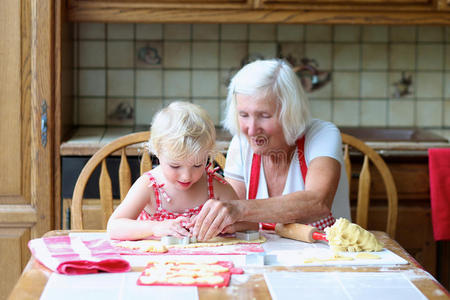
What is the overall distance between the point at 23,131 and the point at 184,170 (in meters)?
1.25

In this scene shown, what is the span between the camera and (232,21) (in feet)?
8.10

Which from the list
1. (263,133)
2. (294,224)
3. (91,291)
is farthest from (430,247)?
(91,291)

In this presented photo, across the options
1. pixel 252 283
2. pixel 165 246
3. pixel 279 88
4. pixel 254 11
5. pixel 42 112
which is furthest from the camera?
pixel 254 11

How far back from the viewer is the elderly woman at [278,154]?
1.42 meters

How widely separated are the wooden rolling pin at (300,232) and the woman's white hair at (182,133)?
9.2 inches

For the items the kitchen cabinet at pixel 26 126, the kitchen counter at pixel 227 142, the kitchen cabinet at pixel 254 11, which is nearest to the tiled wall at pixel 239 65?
the kitchen counter at pixel 227 142

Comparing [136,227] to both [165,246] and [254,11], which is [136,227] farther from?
[254,11]

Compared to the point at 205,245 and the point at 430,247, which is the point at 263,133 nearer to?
the point at 205,245

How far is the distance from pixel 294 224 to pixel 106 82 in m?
1.75

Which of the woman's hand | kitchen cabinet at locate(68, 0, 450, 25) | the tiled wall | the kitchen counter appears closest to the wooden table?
the woman's hand

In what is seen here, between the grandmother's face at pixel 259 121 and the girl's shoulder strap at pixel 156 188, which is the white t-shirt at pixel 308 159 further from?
the girl's shoulder strap at pixel 156 188

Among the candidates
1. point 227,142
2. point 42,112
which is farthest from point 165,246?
point 42,112

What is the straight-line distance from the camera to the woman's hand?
127 cm

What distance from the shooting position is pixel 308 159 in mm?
1712
